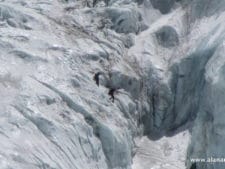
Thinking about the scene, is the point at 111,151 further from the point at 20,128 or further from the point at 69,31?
the point at 69,31

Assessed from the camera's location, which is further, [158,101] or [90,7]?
[90,7]

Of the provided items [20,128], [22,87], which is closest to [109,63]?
[22,87]

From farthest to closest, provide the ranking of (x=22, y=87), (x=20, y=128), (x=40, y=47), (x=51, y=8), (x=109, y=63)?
1. (x=51, y=8)
2. (x=109, y=63)
3. (x=40, y=47)
4. (x=22, y=87)
5. (x=20, y=128)

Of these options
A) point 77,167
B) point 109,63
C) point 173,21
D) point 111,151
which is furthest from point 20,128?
point 173,21

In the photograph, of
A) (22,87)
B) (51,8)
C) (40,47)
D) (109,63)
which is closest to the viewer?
(22,87)

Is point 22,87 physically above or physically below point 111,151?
above

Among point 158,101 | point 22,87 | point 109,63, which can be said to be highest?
point 22,87

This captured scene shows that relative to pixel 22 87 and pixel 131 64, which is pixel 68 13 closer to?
pixel 131 64
